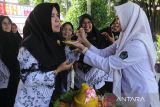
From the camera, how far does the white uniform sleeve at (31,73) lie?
9.26ft

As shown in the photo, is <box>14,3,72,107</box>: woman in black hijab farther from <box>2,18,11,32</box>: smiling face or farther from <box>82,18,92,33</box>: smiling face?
<box>2,18,11,32</box>: smiling face

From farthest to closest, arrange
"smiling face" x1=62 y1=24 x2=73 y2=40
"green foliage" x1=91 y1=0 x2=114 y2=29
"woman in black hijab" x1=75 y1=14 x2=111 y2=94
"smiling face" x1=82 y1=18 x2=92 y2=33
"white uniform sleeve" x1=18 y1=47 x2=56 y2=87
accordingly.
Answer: "green foliage" x1=91 y1=0 x2=114 y2=29 → "smiling face" x1=62 y1=24 x2=73 y2=40 → "smiling face" x1=82 y1=18 x2=92 y2=33 → "woman in black hijab" x1=75 y1=14 x2=111 y2=94 → "white uniform sleeve" x1=18 y1=47 x2=56 y2=87

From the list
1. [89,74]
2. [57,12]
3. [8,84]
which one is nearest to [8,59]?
[8,84]

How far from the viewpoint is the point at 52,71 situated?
2898 mm

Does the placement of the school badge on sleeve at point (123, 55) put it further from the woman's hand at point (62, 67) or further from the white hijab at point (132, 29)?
the woman's hand at point (62, 67)

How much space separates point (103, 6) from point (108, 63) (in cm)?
895

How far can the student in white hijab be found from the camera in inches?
112

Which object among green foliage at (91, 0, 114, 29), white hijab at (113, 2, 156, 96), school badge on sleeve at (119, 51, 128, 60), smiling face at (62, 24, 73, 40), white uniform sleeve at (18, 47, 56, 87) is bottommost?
green foliage at (91, 0, 114, 29)

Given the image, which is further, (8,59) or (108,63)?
(8,59)

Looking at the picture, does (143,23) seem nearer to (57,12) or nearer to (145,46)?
(145,46)

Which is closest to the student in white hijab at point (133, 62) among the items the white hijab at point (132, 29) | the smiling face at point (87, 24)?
the white hijab at point (132, 29)

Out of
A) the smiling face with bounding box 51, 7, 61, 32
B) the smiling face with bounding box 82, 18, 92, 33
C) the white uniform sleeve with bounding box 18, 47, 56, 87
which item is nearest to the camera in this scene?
the white uniform sleeve with bounding box 18, 47, 56, 87

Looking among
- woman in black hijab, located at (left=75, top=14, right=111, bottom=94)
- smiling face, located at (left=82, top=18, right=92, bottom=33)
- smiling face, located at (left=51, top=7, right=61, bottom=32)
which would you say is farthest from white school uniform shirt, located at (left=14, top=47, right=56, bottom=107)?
smiling face, located at (left=82, top=18, right=92, bottom=33)

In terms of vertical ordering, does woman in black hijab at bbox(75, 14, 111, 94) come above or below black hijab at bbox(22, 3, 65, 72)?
below
